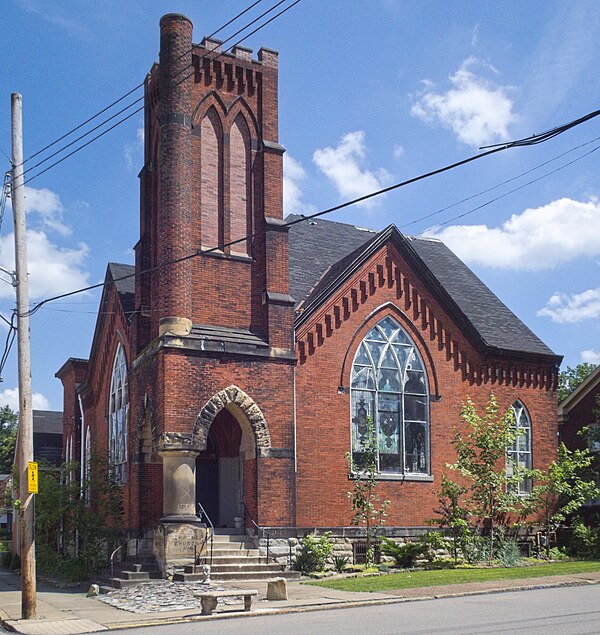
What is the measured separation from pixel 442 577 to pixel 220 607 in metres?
5.79

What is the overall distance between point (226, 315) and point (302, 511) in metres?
5.47

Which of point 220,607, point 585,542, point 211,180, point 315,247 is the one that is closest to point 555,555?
point 585,542

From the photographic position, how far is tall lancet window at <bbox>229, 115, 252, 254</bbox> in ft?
82.8

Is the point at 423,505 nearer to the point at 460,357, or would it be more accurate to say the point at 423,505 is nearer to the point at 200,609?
the point at 460,357

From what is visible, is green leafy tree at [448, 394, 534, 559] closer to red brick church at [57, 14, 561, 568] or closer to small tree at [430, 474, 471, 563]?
small tree at [430, 474, 471, 563]

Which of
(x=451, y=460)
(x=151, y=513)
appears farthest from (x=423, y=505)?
(x=151, y=513)

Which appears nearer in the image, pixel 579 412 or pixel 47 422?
pixel 579 412

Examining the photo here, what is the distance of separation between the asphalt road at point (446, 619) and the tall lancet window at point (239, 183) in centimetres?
1175

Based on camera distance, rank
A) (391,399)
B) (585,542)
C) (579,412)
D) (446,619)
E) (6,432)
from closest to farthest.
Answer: (446,619) < (391,399) < (585,542) < (579,412) < (6,432)

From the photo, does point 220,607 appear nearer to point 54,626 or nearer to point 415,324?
point 54,626

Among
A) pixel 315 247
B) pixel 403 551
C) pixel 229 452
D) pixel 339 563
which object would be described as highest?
pixel 315 247

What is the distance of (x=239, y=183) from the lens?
25.5 meters

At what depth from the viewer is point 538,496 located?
2752 centimetres

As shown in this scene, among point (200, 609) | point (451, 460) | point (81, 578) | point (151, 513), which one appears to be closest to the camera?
point (200, 609)
